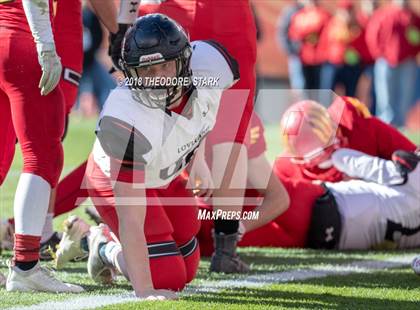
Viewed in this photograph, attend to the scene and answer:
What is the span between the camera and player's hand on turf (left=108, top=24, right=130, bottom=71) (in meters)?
4.45

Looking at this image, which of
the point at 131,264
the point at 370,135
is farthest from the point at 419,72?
the point at 131,264

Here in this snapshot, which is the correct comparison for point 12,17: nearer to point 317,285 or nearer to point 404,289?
point 317,285

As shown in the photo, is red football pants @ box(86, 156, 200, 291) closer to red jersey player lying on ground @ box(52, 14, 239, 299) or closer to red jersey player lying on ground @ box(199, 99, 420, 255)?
red jersey player lying on ground @ box(52, 14, 239, 299)

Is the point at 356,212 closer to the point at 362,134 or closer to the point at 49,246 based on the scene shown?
the point at 362,134

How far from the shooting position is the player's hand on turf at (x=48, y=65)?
3754 mm

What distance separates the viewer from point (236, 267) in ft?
14.5

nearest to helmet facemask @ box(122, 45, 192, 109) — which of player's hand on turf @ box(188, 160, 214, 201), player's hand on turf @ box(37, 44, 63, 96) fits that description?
player's hand on turf @ box(37, 44, 63, 96)

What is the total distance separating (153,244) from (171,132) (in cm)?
46

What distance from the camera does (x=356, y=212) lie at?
201 inches

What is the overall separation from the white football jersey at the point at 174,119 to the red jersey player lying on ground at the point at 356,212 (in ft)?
4.07

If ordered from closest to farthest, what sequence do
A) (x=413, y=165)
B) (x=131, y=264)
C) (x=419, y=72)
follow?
(x=131, y=264) < (x=413, y=165) < (x=419, y=72)

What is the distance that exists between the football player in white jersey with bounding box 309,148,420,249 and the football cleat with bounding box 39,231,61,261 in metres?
1.28

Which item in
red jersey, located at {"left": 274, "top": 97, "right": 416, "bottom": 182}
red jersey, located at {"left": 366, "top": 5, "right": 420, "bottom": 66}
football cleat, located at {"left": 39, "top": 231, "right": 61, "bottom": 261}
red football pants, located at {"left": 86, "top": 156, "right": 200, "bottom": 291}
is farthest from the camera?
red jersey, located at {"left": 366, "top": 5, "right": 420, "bottom": 66}

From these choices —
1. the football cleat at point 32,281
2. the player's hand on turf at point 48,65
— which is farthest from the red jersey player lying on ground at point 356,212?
the player's hand on turf at point 48,65
